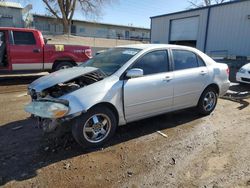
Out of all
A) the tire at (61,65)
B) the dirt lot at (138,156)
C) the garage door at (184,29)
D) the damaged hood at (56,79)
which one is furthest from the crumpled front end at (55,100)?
the garage door at (184,29)

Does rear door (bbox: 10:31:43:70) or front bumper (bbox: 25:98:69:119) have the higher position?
rear door (bbox: 10:31:43:70)

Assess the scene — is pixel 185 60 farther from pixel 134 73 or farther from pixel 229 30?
pixel 229 30

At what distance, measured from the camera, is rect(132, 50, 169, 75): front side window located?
447 cm

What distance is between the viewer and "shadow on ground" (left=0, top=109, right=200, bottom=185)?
11.0 feet

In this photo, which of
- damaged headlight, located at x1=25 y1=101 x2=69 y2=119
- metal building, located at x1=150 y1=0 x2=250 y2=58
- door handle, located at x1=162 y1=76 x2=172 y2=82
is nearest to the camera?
damaged headlight, located at x1=25 y1=101 x2=69 y2=119

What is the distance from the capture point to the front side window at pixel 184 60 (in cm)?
499

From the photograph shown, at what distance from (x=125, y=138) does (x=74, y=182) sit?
146cm

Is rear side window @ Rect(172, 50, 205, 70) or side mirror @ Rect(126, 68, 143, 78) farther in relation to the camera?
rear side window @ Rect(172, 50, 205, 70)

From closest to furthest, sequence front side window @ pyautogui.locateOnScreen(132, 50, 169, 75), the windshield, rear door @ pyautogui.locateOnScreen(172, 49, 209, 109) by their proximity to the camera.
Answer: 1. the windshield
2. front side window @ pyautogui.locateOnScreen(132, 50, 169, 75)
3. rear door @ pyautogui.locateOnScreen(172, 49, 209, 109)

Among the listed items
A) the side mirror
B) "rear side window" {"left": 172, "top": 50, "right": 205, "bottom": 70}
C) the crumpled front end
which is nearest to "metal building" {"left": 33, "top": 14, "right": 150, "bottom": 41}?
"rear side window" {"left": 172, "top": 50, "right": 205, "bottom": 70}

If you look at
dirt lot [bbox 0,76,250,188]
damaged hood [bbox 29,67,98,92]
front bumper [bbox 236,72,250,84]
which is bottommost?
dirt lot [bbox 0,76,250,188]

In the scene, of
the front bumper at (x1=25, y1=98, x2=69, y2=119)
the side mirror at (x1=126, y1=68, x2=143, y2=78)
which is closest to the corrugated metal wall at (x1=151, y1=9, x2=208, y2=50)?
the side mirror at (x1=126, y1=68, x2=143, y2=78)

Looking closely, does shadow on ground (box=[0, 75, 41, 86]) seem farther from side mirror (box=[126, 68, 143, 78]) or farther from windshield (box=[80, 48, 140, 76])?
side mirror (box=[126, 68, 143, 78])

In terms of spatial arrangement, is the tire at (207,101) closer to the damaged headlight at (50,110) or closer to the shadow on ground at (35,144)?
the shadow on ground at (35,144)
